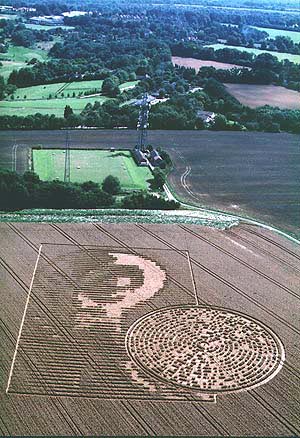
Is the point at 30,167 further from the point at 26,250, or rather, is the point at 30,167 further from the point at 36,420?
the point at 36,420

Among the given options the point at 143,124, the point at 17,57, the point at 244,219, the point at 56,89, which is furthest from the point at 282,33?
the point at 244,219

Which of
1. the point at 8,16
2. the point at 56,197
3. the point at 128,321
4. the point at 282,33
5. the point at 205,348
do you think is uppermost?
the point at 8,16

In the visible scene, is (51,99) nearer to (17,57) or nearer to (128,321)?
(17,57)

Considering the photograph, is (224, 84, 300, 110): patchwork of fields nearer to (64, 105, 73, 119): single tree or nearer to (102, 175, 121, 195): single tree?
(64, 105, 73, 119): single tree

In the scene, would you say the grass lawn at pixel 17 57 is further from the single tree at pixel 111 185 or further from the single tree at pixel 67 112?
the single tree at pixel 111 185

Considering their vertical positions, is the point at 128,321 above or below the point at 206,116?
below

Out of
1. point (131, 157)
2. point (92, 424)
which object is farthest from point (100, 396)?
point (131, 157)
